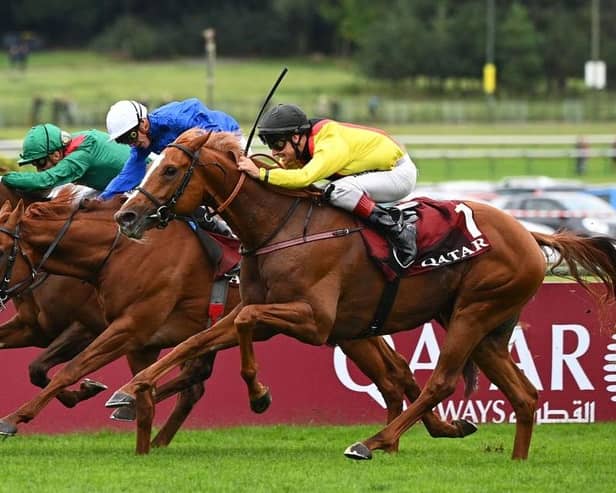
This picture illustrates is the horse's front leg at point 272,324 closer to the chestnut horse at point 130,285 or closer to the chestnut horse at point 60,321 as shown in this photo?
the chestnut horse at point 130,285

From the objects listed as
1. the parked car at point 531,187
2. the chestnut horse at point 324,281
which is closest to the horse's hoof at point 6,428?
the chestnut horse at point 324,281

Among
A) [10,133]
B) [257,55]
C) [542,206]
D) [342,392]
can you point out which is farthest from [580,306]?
[257,55]

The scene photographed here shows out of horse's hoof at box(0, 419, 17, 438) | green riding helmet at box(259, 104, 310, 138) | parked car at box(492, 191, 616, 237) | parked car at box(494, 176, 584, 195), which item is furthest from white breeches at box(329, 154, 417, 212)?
parked car at box(494, 176, 584, 195)

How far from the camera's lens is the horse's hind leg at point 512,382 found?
815cm

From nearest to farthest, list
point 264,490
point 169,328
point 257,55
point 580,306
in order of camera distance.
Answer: point 264,490 → point 169,328 → point 580,306 → point 257,55

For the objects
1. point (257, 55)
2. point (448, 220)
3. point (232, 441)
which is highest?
point (448, 220)

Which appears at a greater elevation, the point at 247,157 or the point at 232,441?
the point at 247,157

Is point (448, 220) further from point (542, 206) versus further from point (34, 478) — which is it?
point (542, 206)

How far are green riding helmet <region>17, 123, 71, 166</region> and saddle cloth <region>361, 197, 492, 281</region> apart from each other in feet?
7.02

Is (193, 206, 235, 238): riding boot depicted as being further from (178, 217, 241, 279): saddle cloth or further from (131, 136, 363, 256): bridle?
(131, 136, 363, 256): bridle

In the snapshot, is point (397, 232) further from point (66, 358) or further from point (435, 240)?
point (66, 358)

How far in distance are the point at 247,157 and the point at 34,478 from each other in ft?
6.41

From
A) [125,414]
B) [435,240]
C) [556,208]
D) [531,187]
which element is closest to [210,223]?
[125,414]

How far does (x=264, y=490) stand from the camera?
6832 mm
